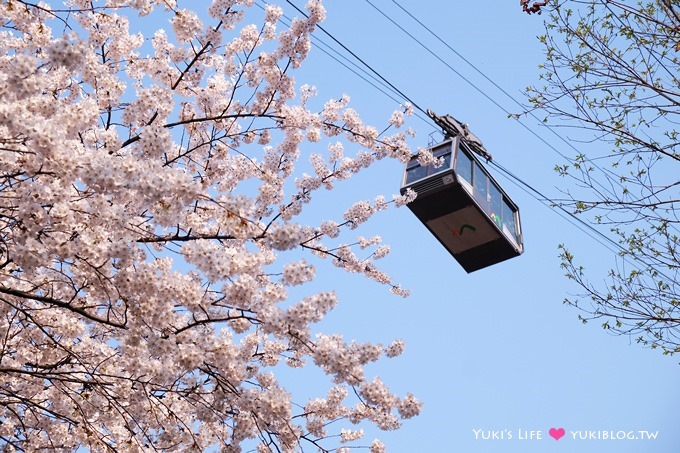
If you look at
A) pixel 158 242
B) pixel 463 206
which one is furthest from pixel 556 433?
pixel 158 242

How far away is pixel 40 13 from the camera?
5.64 metres

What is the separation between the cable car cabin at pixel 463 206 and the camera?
11.2 m

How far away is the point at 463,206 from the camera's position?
11375 mm

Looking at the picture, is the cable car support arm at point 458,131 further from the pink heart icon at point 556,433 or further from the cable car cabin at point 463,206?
the pink heart icon at point 556,433

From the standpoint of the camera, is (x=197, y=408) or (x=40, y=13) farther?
(x=40, y=13)

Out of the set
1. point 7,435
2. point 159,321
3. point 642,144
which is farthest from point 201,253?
point 642,144

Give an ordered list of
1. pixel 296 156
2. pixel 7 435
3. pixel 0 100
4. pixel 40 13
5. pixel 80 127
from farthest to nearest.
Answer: pixel 296 156 < pixel 7 435 < pixel 40 13 < pixel 80 127 < pixel 0 100

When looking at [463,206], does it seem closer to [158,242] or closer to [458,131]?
[458,131]

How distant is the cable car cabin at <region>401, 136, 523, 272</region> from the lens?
1116cm

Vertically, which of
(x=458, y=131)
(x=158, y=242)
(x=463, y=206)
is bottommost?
(x=158, y=242)

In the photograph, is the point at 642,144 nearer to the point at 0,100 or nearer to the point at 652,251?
the point at 652,251

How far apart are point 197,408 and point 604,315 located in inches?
136

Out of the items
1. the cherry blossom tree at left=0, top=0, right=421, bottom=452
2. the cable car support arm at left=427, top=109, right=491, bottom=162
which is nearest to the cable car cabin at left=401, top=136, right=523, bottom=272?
the cable car support arm at left=427, top=109, right=491, bottom=162

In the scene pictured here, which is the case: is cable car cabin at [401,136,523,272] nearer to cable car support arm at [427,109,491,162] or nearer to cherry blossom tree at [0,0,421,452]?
cable car support arm at [427,109,491,162]
